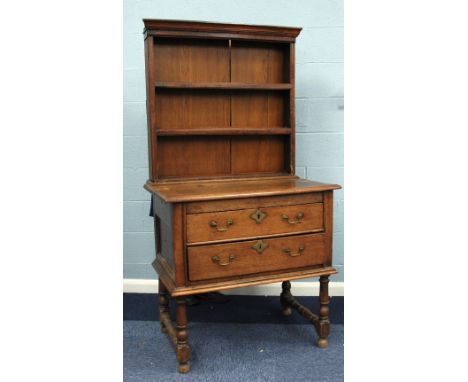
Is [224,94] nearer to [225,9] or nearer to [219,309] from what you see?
[225,9]

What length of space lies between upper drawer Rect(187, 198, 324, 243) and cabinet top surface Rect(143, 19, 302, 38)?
0.97 metres

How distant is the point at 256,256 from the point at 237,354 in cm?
58

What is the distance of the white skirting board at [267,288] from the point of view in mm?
2883

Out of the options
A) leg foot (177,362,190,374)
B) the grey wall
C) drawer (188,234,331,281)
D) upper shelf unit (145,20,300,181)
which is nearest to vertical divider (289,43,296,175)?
upper shelf unit (145,20,300,181)

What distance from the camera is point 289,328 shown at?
246cm

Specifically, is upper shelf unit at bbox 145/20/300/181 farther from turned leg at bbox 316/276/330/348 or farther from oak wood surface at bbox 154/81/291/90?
turned leg at bbox 316/276/330/348

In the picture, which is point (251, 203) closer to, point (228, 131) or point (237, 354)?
point (228, 131)

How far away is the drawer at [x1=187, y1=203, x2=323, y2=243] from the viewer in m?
1.88

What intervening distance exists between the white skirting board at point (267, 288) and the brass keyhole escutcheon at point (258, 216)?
1061 mm

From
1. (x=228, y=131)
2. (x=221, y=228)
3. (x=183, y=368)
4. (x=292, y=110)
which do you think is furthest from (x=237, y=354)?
(x=292, y=110)

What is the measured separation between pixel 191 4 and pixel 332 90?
3.37ft

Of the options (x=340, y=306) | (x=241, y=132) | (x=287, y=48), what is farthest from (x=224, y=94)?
(x=340, y=306)

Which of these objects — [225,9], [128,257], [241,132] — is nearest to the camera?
[241,132]

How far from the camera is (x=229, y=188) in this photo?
207 cm
